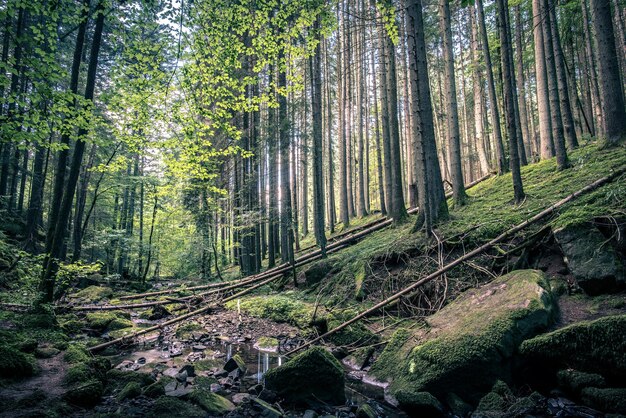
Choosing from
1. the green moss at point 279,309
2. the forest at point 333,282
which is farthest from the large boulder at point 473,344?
the green moss at point 279,309

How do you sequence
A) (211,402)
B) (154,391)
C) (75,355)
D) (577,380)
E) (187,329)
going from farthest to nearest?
(187,329) → (75,355) → (154,391) → (211,402) → (577,380)

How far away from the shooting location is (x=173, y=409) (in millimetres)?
3709

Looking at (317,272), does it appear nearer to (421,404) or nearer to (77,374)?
(421,404)

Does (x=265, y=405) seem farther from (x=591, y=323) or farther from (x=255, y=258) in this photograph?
(x=255, y=258)

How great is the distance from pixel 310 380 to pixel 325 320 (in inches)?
123

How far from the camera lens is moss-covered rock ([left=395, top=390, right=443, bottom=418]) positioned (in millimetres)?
3803

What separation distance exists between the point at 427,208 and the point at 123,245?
68.5ft

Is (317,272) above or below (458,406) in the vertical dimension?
above

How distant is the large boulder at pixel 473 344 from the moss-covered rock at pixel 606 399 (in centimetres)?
79

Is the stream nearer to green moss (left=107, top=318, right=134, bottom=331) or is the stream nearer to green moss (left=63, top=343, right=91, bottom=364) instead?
green moss (left=63, top=343, right=91, bottom=364)

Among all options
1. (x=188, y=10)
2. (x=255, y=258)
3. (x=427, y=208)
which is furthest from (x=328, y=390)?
(x=255, y=258)

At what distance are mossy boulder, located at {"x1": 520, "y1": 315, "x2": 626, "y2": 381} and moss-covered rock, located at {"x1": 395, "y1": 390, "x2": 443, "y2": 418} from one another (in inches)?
52.2

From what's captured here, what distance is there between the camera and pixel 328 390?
4.41 metres

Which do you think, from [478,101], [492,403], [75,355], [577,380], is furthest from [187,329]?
[478,101]
